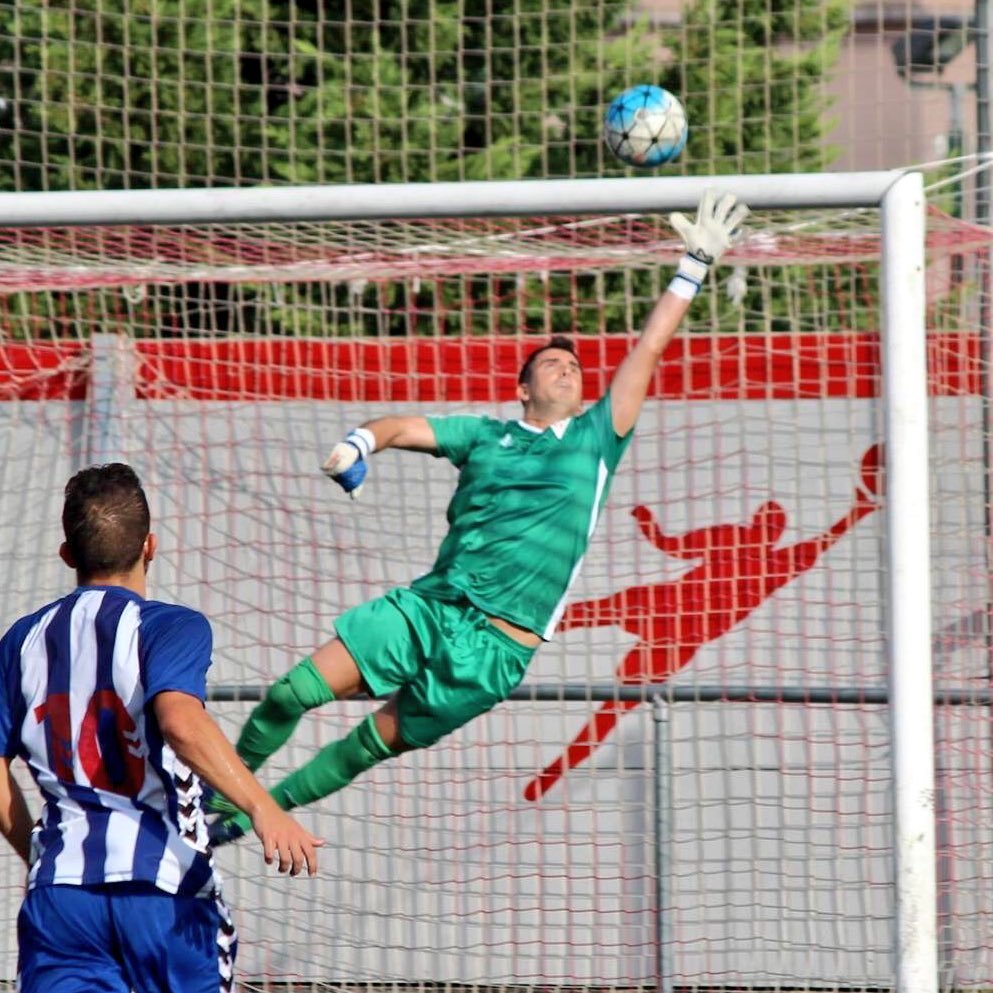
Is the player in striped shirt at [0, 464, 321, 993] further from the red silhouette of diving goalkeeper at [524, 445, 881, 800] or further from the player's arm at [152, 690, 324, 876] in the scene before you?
the red silhouette of diving goalkeeper at [524, 445, 881, 800]

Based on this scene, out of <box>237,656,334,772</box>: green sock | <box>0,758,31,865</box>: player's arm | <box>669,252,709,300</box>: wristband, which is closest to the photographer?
<box>0,758,31,865</box>: player's arm

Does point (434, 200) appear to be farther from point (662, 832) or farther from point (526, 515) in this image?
point (662, 832)

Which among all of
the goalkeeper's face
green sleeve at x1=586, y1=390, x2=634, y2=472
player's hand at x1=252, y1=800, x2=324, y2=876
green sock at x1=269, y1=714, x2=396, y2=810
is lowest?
player's hand at x1=252, y1=800, x2=324, y2=876

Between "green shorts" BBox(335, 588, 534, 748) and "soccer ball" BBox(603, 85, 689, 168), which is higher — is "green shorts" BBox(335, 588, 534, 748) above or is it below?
below

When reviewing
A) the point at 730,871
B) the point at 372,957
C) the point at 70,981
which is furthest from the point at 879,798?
the point at 70,981

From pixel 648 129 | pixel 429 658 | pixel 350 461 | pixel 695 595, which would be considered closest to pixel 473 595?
pixel 429 658

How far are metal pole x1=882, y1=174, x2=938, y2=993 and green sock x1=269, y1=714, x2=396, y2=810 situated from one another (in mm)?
1524

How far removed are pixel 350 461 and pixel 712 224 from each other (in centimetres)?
119

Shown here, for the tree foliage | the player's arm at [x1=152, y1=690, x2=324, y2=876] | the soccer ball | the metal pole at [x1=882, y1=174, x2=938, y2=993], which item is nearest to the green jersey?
the metal pole at [x1=882, y1=174, x2=938, y2=993]

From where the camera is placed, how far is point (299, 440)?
6391mm

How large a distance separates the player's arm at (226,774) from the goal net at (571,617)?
2.84 meters

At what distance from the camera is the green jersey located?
16.2ft

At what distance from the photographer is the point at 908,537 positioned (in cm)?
446

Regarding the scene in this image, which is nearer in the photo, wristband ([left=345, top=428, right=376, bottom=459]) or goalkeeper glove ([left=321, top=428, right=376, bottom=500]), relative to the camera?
goalkeeper glove ([left=321, top=428, right=376, bottom=500])
